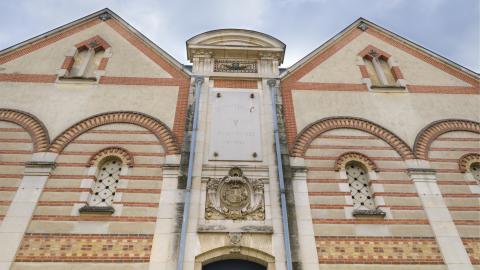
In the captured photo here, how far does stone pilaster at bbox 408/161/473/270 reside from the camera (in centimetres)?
845

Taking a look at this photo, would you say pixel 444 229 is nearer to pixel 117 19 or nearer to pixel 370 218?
pixel 370 218

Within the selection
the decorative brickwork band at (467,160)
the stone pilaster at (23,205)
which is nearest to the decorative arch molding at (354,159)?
the decorative brickwork band at (467,160)

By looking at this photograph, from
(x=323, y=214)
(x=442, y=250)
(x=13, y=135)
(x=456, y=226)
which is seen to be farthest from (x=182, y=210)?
(x=456, y=226)

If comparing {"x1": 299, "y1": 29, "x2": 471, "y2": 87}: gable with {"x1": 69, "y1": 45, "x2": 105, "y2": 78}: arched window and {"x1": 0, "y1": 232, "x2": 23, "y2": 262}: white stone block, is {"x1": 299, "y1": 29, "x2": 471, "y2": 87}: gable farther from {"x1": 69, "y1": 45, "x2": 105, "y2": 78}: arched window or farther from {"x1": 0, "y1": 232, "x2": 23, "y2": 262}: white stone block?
{"x1": 0, "y1": 232, "x2": 23, "y2": 262}: white stone block

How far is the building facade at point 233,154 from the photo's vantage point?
835cm

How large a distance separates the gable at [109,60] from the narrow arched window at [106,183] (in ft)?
11.6

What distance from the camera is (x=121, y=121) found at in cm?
1064

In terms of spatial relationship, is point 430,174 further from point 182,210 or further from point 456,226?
point 182,210

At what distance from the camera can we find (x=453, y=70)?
42.3ft

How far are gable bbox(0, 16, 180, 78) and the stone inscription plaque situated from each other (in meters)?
2.33

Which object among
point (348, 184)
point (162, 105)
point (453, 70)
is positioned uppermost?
point (453, 70)

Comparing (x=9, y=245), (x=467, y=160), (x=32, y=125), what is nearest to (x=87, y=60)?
(x=32, y=125)

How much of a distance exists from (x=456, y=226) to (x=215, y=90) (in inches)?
313

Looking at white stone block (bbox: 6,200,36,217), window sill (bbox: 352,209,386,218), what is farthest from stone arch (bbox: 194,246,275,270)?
white stone block (bbox: 6,200,36,217)
